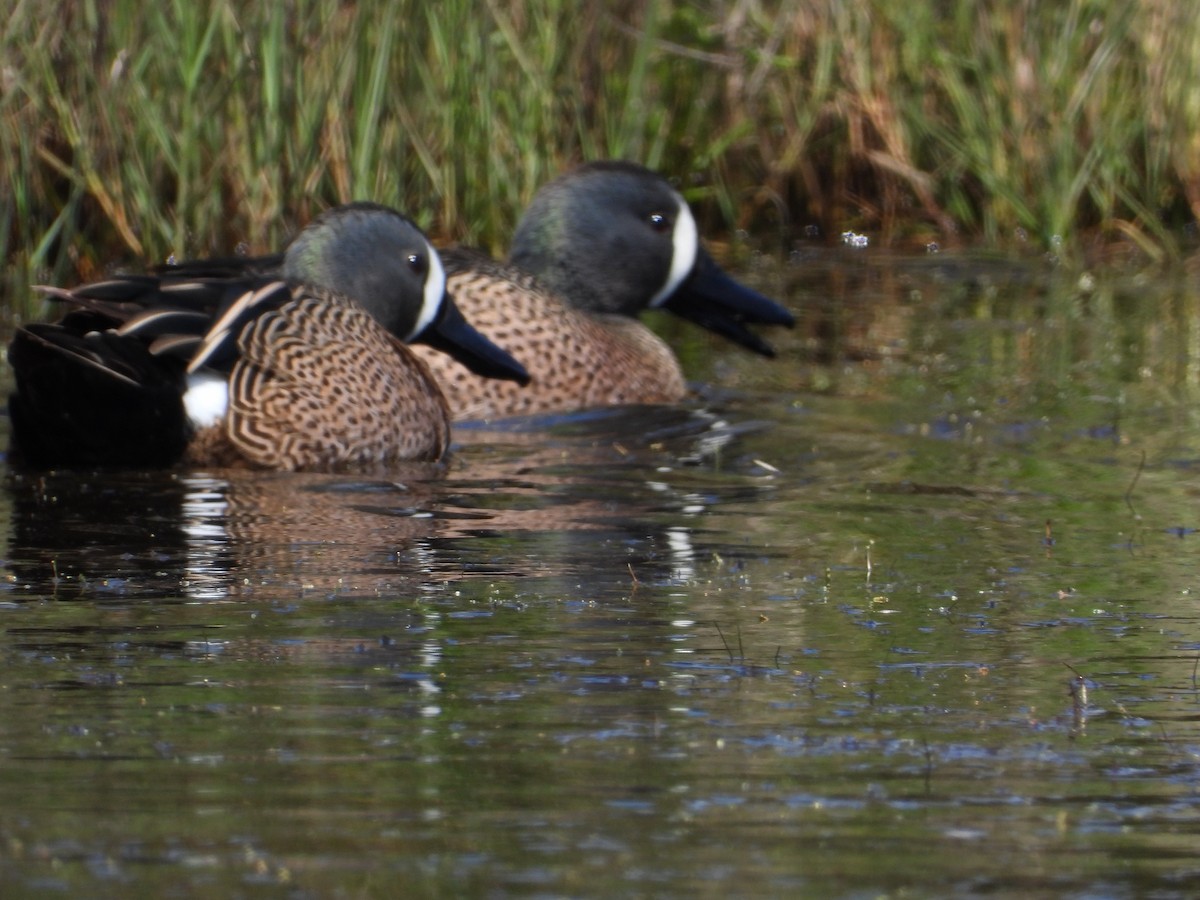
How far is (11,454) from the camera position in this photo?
6.36 m

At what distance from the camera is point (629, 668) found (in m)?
3.78

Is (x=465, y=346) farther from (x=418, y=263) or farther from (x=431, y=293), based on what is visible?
(x=418, y=263)

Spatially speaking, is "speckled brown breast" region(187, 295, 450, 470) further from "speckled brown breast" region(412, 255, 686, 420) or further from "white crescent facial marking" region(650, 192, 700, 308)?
"white crescent facial marking" region(650, 192, 700, 308)

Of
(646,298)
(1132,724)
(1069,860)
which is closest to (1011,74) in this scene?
(646,298)

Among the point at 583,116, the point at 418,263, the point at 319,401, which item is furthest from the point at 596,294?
the point at 319,401

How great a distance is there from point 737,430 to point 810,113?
4265 mm

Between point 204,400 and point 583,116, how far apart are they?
3971 mm

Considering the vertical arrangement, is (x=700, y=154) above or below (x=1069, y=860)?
above

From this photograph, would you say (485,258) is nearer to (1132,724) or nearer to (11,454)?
(11,454)

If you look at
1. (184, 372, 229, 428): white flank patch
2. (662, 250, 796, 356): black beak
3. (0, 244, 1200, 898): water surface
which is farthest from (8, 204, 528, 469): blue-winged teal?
(662, 250, 796, 356): black beak

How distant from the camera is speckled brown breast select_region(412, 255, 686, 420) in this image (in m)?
7.80

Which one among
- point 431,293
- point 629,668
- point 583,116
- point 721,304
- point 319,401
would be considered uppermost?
point 583,116

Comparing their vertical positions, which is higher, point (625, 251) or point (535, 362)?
point (625, 251)

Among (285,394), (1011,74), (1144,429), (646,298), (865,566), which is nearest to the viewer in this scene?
(865,566)
